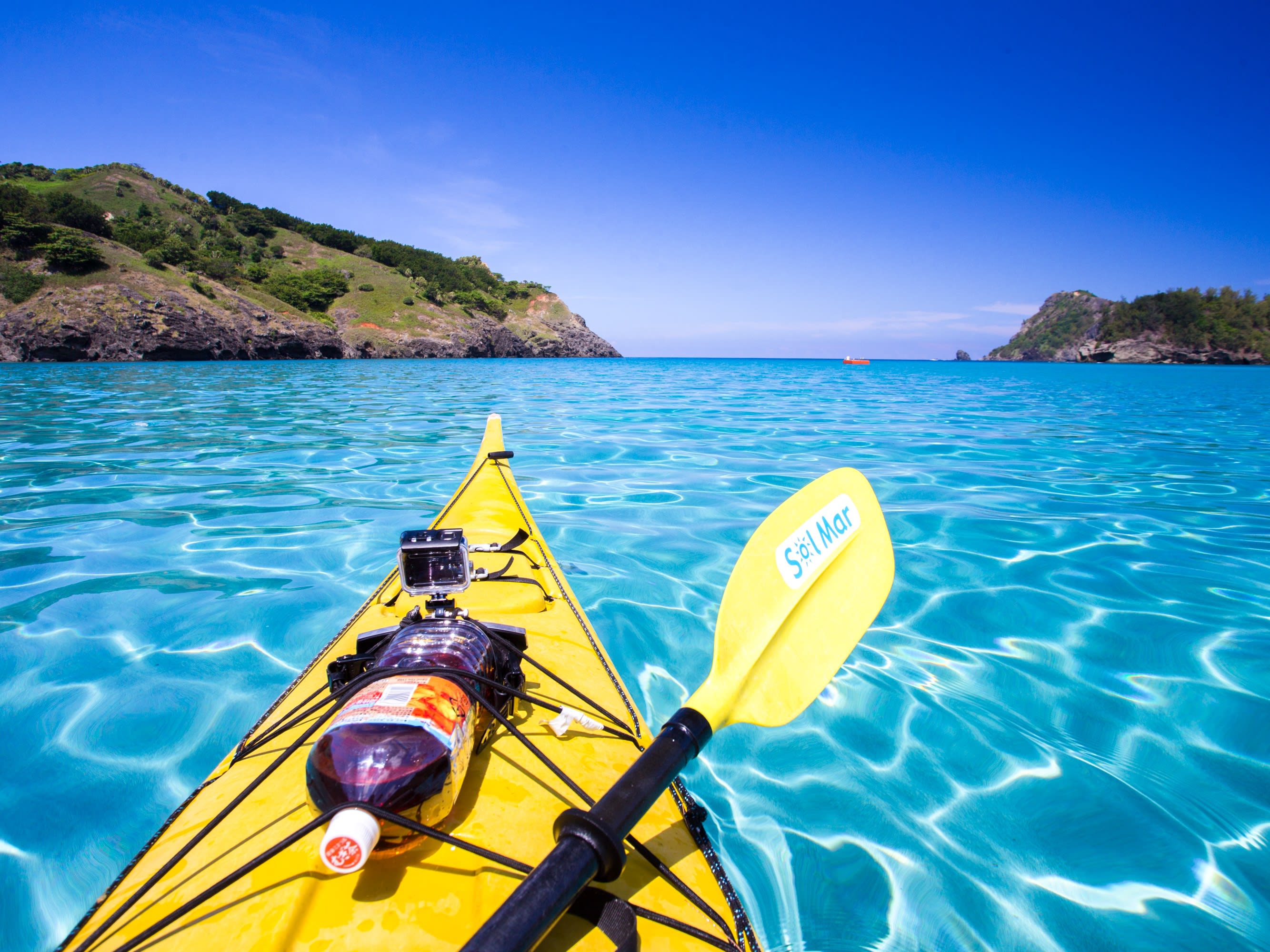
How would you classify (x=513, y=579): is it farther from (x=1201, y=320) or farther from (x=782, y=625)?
(x=1201, y=320)

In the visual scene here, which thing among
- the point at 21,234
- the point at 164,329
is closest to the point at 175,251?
the point at 21,234

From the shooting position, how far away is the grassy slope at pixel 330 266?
3519cm

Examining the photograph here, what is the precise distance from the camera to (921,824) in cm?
204

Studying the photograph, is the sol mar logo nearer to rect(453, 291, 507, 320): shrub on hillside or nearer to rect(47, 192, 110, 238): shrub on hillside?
rect(47, 192, 110, 238): shrub on hillside

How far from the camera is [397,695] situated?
3.57ft

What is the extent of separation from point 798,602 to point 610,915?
0.96 metres

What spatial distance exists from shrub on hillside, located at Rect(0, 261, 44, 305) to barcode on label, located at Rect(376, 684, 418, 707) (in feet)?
106

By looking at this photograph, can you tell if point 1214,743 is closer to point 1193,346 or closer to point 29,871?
point 29,871

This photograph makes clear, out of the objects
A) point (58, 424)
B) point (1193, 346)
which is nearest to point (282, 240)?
point (58, 424)

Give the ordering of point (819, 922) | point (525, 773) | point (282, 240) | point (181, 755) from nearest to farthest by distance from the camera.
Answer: point (525, 773)
point (819, 922)
point (181, 755)
point (282, 240)

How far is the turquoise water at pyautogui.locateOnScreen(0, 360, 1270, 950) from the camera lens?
5.94ft

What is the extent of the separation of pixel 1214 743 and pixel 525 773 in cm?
298

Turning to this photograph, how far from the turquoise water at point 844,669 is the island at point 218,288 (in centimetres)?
2087

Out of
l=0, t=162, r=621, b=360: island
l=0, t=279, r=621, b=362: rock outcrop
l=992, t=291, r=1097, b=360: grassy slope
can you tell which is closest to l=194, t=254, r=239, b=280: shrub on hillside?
l=0, t=162, r=621, b=360: island
